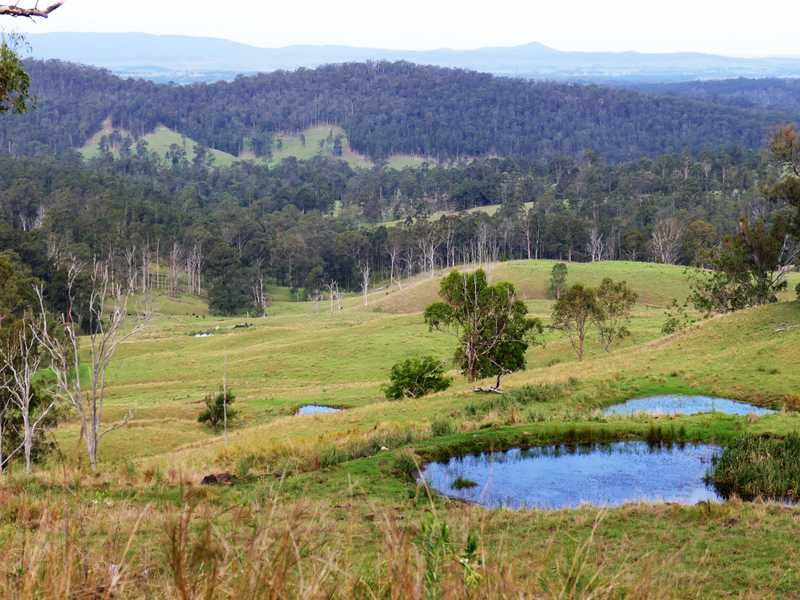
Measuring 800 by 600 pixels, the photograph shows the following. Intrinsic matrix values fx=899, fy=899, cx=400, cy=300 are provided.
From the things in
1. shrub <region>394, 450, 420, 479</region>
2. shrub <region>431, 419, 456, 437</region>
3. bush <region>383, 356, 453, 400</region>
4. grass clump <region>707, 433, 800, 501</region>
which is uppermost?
grass clump <region>707, 433, 800, 501</region>

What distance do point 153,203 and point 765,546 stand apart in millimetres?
129943

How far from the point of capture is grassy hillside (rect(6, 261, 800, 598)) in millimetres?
4363

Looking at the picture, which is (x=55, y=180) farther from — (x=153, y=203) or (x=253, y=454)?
(x=253, y=454)

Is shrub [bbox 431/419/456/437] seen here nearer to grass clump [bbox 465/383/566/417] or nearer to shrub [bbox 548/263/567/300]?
grass clump [bbox 465/383/566/417]

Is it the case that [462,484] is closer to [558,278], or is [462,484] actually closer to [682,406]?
[682,406]

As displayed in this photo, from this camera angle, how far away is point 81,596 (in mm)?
3875

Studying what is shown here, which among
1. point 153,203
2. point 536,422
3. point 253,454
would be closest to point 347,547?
point 253,454

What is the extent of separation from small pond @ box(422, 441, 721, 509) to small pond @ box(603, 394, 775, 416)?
15.5ft

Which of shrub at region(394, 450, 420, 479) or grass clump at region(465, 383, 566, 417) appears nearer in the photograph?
shrub at region(394, 450, 420, 479)

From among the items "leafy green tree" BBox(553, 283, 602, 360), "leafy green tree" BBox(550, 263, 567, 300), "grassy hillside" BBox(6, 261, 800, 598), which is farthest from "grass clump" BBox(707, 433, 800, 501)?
"leafy green tree" BBox(550, 263, 567, 300)

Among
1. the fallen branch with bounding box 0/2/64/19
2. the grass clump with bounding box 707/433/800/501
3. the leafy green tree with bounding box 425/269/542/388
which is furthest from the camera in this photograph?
the leafy green tree with bounding box 425/269/542/388

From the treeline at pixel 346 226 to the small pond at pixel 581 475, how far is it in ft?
267

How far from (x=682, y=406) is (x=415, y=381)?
14.4 m

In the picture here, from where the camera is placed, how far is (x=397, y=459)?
2123 centimetres
